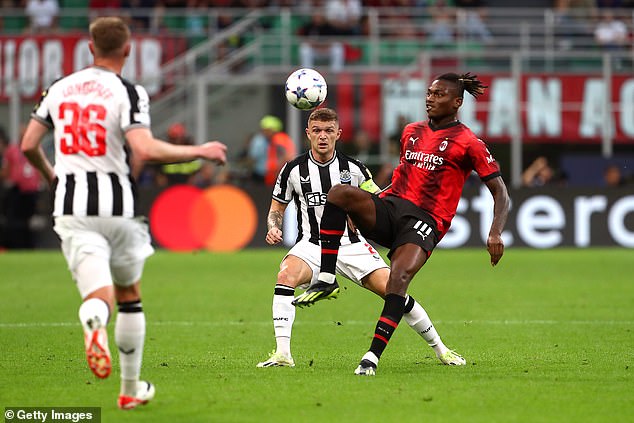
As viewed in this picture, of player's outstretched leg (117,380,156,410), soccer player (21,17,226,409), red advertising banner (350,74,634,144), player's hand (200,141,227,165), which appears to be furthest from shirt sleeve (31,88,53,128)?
red advertising banner (350,74,634,144)

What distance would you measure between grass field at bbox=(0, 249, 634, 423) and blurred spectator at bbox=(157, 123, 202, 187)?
479cm

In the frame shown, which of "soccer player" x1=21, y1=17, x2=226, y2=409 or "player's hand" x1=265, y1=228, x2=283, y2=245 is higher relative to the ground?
"soccer player" x1=21, y1=17, x2=226, y2=409

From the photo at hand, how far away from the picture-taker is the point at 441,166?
838 centimetres

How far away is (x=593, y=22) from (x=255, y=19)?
810cm

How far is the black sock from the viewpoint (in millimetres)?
7980

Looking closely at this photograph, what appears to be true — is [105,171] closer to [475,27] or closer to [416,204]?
[416,204]

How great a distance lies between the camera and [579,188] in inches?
879

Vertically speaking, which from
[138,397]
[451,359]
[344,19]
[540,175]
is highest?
[344,19]

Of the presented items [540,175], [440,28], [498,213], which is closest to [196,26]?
[440,28]

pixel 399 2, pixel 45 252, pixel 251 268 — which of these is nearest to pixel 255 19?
pixel 399 2

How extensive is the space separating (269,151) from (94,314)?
16.8 m

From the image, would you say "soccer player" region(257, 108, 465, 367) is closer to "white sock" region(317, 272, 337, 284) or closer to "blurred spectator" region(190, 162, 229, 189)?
"white sock" region(317, 272, 337, 284)

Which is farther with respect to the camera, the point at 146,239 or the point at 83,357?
the point at 83,357

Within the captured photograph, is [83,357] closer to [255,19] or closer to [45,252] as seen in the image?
[45,252]
